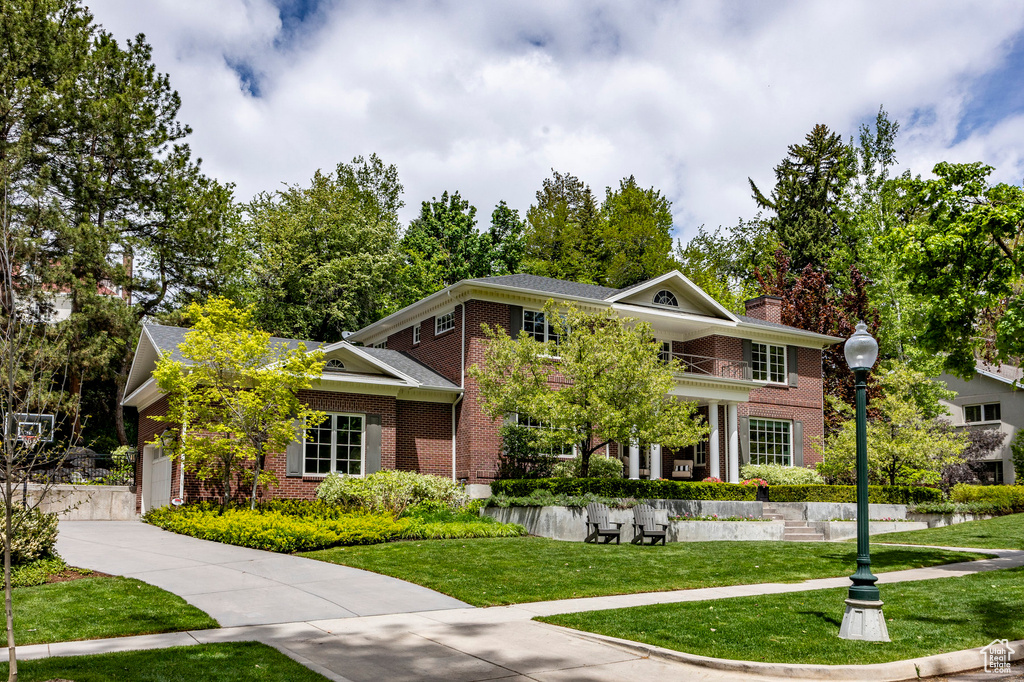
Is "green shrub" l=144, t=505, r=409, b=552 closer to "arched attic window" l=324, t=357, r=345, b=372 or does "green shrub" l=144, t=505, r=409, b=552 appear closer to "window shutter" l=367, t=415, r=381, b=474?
"window shutter" l=367, t=415, r=381, b=474

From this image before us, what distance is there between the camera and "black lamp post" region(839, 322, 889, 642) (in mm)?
9656

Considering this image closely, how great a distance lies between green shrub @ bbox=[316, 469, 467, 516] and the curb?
14.1 m

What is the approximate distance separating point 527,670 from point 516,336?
62.3 ft

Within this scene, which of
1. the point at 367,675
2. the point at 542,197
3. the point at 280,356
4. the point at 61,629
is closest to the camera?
the point at 367,675


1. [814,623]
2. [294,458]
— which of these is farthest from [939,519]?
[294,458]

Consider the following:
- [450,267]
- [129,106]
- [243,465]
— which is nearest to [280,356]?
[243,465]

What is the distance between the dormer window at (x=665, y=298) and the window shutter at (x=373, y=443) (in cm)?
1143

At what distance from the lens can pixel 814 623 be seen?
34.8 ft

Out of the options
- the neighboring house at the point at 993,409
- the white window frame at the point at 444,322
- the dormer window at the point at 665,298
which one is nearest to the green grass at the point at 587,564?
the white window frame at the point at 444,322

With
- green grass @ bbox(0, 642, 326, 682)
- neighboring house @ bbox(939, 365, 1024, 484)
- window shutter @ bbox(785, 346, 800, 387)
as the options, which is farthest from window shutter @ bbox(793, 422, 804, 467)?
green grass @ bbox(0, 642, 326, 682)

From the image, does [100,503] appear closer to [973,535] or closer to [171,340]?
[171,340]

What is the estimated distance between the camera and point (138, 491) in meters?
27.0

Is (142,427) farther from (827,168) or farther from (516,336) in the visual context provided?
(827,168)

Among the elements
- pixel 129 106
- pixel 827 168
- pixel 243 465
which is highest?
pixel 827 168
